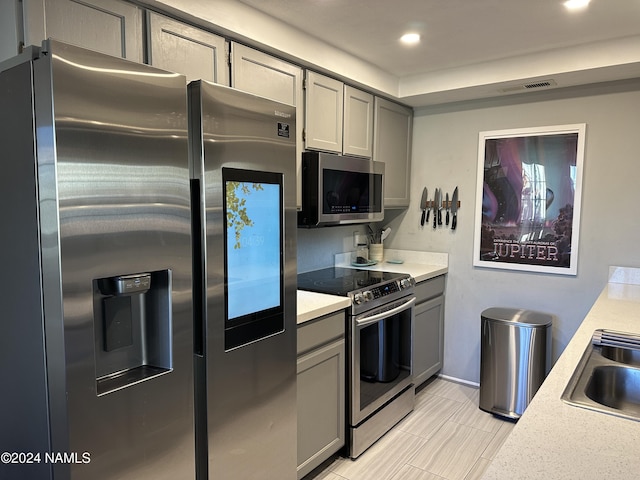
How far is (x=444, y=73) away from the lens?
10.2 ft

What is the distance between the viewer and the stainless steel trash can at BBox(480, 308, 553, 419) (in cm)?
293

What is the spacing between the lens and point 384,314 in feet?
8.69

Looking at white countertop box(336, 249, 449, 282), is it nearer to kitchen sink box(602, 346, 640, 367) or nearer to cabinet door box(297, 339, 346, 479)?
cabinet door box(297, 339, 346, 479)

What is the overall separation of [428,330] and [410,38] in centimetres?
208

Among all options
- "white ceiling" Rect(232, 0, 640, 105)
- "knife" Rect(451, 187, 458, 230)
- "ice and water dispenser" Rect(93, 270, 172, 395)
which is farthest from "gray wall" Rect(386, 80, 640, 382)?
"ice and water dispenser" Rect(93, 270, 172, 395)

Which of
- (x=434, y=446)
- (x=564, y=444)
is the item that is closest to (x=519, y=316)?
(x=434, y=446)

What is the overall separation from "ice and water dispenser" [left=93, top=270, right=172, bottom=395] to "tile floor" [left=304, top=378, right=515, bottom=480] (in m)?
1.45

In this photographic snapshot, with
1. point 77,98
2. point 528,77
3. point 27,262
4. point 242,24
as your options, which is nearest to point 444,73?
point 528,77

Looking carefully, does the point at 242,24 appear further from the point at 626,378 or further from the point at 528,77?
the point at 626,378

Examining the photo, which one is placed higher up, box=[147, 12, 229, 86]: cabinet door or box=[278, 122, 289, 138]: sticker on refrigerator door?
box=[147, 12, 229, 86]: cabinet door

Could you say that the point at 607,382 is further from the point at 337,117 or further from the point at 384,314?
the point at 337,117

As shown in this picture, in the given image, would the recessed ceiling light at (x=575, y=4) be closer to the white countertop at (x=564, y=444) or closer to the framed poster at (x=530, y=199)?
the framed poster at (x=530, y=199)

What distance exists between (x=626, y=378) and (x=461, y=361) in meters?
2.20

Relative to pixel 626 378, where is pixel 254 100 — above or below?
above
